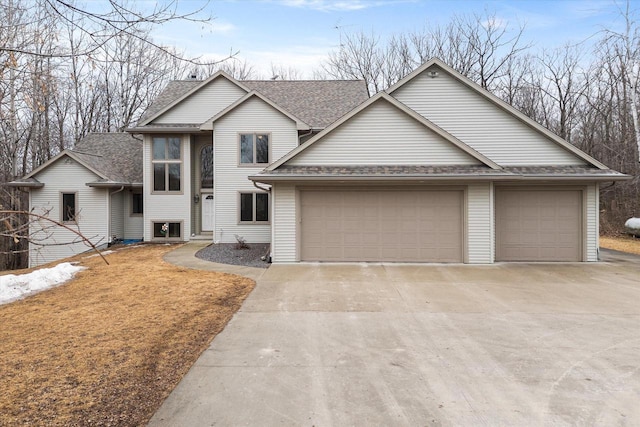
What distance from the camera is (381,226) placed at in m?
11.5

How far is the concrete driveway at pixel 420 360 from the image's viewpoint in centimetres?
337

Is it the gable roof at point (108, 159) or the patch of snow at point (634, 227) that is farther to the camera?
the patch of snow at point (634, 227)

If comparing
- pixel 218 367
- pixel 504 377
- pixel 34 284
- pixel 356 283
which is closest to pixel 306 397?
pixel 218 367

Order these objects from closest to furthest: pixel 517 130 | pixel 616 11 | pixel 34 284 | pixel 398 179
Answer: pixel 34 284 < pixel 398 179 < pixel 517 130 < pixel 616 11

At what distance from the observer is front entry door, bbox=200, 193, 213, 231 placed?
16969mm

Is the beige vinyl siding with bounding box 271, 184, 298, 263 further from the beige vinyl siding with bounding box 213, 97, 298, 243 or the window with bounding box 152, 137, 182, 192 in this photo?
the window with bounding box 152, 137, 182, 192

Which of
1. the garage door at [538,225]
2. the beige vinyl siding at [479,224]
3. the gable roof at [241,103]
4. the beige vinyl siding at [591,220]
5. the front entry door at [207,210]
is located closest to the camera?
the beige vinyl siding at [479,224]

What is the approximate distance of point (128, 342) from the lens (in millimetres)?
4984

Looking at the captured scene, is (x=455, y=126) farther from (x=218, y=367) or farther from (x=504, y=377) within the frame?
(x=218, y=367)

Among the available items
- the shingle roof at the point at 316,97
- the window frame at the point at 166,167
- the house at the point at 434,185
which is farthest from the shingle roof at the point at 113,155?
the house at the point at 434,185

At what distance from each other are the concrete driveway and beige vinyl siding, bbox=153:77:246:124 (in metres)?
11.2

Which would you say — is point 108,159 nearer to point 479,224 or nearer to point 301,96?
point 301,96

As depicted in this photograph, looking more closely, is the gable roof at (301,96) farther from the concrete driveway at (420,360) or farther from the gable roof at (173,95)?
the concrete driveway at (420,360)

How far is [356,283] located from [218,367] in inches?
193
